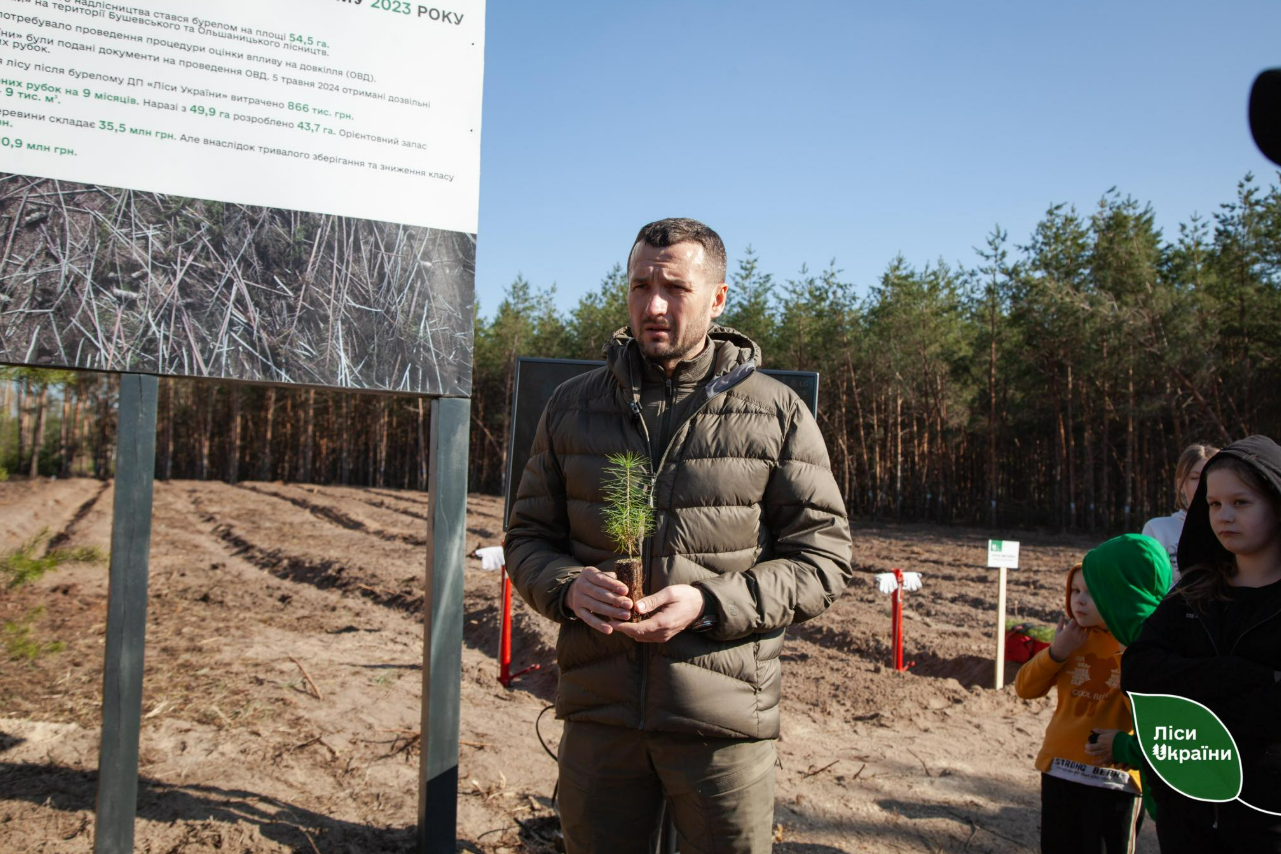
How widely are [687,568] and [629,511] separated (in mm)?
200

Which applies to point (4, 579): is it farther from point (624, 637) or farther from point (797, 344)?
point (797, 344)

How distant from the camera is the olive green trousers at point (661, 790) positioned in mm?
1868

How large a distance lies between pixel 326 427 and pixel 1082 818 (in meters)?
35.6

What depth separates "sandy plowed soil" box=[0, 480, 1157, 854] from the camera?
3291 mm

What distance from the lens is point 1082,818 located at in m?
2.57

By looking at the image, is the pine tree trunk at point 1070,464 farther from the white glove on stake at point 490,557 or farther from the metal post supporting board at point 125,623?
the metal post supporting board at point 125,623

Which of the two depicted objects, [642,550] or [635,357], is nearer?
[642,550]

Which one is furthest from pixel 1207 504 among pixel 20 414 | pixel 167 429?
pixel 167 429

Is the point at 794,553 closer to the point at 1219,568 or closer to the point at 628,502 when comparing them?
the point at 628,502

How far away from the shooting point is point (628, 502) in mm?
1854

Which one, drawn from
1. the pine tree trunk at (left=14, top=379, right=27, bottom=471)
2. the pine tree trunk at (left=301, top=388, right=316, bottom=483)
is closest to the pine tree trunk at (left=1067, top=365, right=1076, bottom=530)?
the pine tree trunk at (left=14, top=379, right=27, bottom=471)

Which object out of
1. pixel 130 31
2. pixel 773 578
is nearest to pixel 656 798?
pixel 773 578

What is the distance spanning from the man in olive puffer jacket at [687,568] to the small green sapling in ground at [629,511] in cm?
4

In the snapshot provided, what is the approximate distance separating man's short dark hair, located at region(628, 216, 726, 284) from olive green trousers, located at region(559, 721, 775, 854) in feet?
3.61
